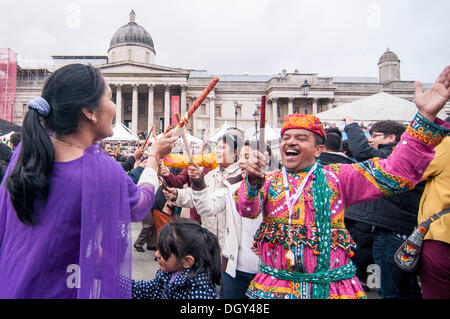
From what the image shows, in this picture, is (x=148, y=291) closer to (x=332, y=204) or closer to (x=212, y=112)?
(x=332, y=204)

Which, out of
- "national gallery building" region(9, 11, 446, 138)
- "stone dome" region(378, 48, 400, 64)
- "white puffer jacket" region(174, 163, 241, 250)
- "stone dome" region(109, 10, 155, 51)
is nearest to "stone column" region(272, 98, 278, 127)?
"national gallery building" region(9, 11, 446, 138)

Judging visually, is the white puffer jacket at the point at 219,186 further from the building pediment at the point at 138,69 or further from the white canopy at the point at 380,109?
the building pediment at the point at 138,69

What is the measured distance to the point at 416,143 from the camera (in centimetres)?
172

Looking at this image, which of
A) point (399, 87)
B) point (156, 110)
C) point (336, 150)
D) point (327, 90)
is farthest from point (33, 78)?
point (399, 87)

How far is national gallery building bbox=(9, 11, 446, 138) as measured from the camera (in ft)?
134

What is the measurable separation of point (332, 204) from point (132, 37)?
166ft

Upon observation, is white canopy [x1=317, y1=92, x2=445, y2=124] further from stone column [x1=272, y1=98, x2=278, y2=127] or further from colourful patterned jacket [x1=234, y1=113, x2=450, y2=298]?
stone column [x1=272, y1=98, x2=278, y2=127]

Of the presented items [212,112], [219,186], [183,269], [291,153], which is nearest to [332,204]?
[291,153]

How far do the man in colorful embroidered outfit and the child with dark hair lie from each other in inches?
17.1

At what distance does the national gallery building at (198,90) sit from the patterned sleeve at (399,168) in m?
39.1

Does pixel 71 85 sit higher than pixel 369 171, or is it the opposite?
pixel 71 85

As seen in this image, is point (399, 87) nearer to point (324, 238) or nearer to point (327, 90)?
point (327, 90)
